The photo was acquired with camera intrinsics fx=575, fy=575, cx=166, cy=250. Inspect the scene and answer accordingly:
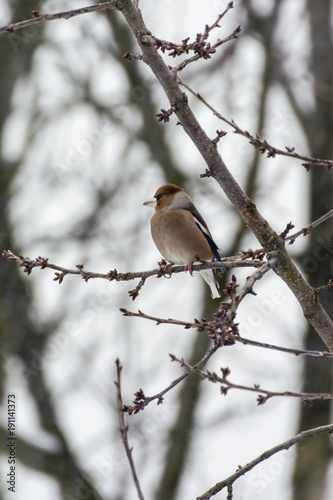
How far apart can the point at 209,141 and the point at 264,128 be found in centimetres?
668

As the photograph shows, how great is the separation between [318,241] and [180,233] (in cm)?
413

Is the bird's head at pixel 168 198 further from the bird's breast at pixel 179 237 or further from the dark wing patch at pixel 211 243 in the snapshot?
the dark wing patch at pixel 211 243

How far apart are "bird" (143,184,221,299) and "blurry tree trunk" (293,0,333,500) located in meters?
3.56

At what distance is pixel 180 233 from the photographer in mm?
4711

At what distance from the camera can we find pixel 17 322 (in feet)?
29.8

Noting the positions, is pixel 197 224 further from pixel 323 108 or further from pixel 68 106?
pixel 68 106

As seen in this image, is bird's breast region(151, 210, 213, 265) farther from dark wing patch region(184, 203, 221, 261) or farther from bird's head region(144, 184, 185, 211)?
bird's head region(144, 184, 185, 211)

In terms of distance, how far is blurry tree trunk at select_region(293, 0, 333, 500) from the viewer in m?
8.30

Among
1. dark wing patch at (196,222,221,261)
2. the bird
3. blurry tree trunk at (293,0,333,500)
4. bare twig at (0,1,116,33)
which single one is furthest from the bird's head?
blurry tree trunk at (293,0,333,500)

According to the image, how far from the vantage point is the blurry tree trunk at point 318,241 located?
8297 millimetres

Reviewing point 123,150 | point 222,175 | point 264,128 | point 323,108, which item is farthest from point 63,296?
point 222,175

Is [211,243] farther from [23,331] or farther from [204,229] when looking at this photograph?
[23,331]

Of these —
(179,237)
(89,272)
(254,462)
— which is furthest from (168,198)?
(254,462)

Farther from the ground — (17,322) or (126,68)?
(126,68)
